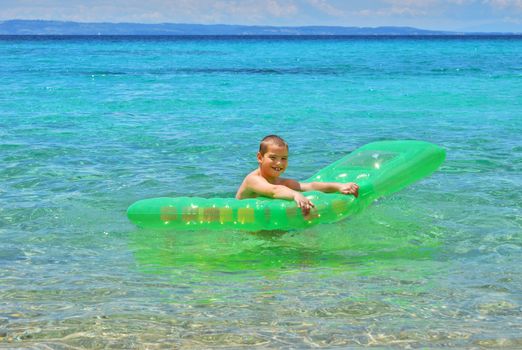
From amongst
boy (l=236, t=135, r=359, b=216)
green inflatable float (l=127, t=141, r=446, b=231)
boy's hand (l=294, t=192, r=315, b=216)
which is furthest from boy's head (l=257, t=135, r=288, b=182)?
boy's hand (l=294, t=192, r=315, b=216)

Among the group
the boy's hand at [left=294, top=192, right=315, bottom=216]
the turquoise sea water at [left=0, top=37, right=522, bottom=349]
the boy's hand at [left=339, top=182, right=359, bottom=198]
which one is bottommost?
the turquoise sea water at [left=0, top=37, right=522, bottom=349]

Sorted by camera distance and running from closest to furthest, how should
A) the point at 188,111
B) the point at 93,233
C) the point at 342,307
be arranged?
the point at 342,307, the point at 93,233, the point at 188,111

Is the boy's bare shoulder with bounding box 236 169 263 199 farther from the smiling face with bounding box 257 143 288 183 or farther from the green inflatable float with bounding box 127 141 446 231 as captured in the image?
the green inflatable float with bounding box 127 141 446 231

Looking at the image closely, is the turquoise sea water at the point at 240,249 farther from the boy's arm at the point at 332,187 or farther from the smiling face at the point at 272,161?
the smiling face at the point at 272,161

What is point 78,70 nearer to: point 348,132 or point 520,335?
point 348,132

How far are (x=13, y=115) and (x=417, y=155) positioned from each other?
8.93 meters

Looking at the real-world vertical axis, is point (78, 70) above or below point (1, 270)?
above

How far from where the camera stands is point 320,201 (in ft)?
17.6

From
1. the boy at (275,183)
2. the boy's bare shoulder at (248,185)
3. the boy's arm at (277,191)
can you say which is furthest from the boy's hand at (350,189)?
the boy's bare shoulder at (248,185)

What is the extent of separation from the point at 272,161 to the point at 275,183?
0.19 metres

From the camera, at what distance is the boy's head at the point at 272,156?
5.55m

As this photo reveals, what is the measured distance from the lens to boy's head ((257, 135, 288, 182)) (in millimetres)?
5551

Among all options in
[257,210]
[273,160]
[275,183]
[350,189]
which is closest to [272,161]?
[273,160]

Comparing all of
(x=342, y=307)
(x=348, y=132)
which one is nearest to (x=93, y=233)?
(x=342, y=307)
